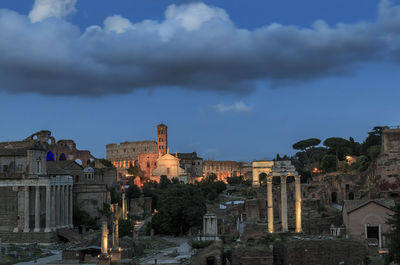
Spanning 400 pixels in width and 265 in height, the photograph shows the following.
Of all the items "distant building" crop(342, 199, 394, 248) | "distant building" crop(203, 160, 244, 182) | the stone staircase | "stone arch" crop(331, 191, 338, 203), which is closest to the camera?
"distant building" crop(342, 199, 394, 248)

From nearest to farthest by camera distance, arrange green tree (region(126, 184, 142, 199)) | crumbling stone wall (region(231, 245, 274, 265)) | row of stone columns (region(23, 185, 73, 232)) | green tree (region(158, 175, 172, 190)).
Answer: crumbling stone wall (region(231, 245, 274, 265)) < row of stone columns (region(23, 185, 73, 232)) < green tree (region(126, 184, 142, 199)) < green tree (region(158, 175, 172, 190))

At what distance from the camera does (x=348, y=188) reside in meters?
76.8

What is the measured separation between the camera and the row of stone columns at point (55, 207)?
67.5 m

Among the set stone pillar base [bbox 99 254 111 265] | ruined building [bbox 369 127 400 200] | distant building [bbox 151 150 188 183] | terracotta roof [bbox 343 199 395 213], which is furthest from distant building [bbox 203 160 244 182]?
stone pillar base [bbox 99 254 111 265]

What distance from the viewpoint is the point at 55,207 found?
7025cm

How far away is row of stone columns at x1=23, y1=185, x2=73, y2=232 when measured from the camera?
67500 millimetres

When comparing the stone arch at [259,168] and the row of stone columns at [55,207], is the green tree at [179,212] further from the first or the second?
the stone arch at [259,168]

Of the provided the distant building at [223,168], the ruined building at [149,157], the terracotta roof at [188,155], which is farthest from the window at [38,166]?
the distant building at [223,168]

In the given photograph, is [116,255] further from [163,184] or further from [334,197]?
[163,184]

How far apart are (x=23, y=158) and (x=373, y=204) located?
42.1 metres

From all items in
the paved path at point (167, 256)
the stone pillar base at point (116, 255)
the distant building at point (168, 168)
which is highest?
the distant building at point (168, 168)

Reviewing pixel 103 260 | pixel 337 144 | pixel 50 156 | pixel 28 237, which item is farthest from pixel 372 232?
pixel 50 156

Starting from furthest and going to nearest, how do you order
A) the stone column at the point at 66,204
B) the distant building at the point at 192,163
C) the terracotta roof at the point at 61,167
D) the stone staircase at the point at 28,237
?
the distant building at the point at 192,163 < the terracotta roof at the point at 61,167 < the stone column at the point at 66,204 < the stone staircase at the point at 28,237

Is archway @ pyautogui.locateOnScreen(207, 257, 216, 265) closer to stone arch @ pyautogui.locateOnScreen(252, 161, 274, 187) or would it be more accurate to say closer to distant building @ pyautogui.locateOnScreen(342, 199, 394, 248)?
distant building @ pyautogui.locateOnScreen(342, 199, 394, 248)
